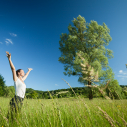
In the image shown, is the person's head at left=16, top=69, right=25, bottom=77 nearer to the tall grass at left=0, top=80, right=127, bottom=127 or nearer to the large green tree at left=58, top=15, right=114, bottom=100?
the tall grass at left=0, top=80, right=127, bottom=127

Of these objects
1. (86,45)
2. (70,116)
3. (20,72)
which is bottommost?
(70,116)

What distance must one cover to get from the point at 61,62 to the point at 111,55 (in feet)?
29.2

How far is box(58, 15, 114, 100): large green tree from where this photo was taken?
15.9 m

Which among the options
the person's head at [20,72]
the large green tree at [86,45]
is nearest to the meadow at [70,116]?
the person's head at [20,72]

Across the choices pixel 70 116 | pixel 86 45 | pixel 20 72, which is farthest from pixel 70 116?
pixel 86 45

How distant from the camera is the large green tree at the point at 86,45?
1589 cm

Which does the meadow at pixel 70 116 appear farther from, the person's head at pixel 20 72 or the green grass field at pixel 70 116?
the person's head at pixel 20 72

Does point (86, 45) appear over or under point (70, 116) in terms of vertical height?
over

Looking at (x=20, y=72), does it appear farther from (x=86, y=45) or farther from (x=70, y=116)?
(x=86, y=45)

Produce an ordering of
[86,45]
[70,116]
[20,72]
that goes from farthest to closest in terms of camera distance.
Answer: [86,45] < [20,72] < [70,116]

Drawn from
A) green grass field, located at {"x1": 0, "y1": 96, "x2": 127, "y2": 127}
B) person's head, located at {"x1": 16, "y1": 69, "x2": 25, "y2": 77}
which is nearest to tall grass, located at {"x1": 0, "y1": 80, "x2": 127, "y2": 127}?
green grass field, located at {"x1": 0, "y1": 96, "x2": 127, "y2": 127}

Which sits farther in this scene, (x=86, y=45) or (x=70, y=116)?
(x=86, y=45)

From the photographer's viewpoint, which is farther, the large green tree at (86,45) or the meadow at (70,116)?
the large green tree at (86,45)

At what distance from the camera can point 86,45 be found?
16.7m
